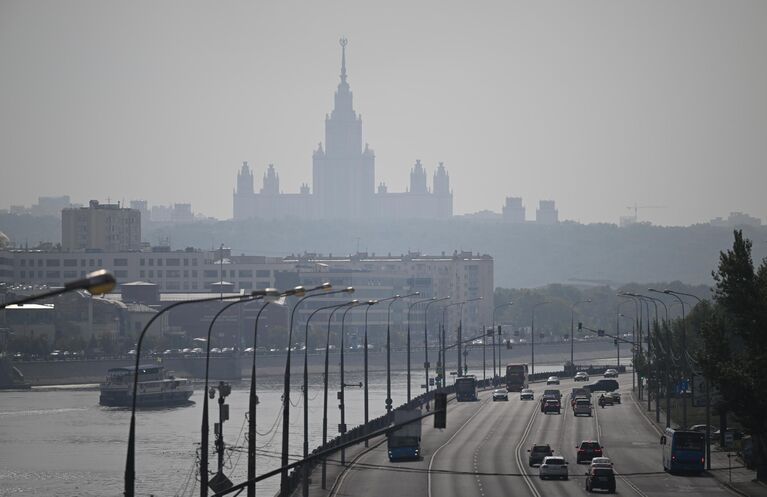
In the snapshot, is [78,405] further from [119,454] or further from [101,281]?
[101,281]

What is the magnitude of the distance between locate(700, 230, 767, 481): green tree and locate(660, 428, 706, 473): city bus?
99.2 inches

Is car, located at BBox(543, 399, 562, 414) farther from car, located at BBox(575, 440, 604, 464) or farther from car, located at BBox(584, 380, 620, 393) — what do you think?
car, located at BBox(575, 440, 604, 464)

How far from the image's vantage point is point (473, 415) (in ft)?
413

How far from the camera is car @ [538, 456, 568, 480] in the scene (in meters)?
77.6

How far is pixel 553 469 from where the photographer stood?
77.6m

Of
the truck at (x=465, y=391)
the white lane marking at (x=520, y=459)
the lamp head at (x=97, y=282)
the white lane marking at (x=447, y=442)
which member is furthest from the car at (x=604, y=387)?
the lamp head at (x=97, y=282)

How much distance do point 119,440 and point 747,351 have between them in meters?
56.6

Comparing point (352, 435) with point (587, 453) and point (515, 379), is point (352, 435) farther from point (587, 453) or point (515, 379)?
point (515, 379)

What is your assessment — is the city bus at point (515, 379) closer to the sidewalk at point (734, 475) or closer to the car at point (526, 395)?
the car at point (526, 395)

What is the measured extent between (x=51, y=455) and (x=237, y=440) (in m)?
12.9

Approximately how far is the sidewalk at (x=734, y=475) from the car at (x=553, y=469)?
672 centimetres

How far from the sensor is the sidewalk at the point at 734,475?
72.7 meters

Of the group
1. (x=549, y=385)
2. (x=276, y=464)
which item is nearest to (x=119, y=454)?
(x=276, y=464)

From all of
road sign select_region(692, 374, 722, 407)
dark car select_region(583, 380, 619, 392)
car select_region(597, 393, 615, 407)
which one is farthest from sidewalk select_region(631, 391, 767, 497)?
dark car select_region(583, 380, 619, 392)
